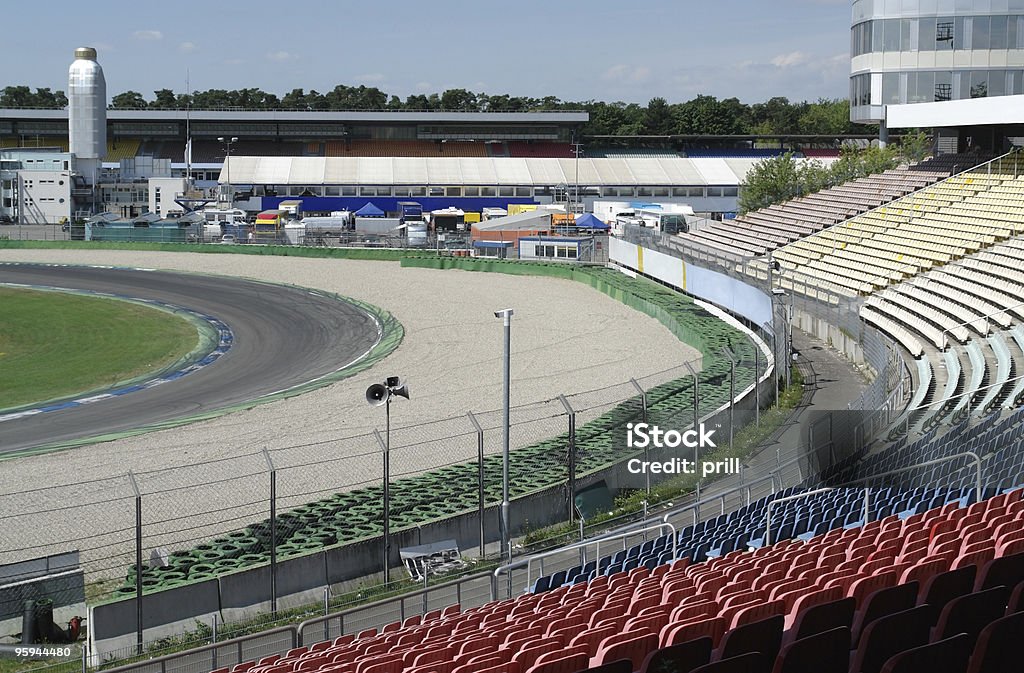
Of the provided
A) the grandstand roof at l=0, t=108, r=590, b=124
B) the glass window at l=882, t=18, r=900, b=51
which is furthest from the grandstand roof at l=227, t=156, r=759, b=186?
the glass window at l=882, t=18, r=900, b=51

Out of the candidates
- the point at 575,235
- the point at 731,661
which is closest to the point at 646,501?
the point at 731,661

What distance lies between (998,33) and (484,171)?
1873 inches

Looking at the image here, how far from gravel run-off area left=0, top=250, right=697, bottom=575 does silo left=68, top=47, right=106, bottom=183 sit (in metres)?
56.3

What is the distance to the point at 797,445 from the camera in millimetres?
21016

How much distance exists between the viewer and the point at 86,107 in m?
97.9

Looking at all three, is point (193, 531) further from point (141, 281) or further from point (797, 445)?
point (141, 281)

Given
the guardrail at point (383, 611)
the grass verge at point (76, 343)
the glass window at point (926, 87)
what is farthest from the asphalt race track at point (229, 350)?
the glass window at point (926, 87)

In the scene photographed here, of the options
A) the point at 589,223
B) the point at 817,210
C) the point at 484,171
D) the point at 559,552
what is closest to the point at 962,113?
the point at 817,210

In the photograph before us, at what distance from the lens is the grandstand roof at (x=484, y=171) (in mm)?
91500

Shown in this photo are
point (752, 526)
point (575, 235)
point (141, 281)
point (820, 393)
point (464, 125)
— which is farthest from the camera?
point (464, 125)

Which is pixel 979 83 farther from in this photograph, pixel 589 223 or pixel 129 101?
pixel 129 101

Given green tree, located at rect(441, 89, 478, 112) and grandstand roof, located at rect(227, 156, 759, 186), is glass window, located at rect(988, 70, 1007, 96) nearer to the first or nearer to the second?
grandstand roof, located at rect(227, 156, 759, 186)

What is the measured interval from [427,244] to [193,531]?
172 feet

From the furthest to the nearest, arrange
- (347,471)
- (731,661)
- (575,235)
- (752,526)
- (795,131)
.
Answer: (795,131) < (575,235) < (347,471) < (752,526) < (731,661)
